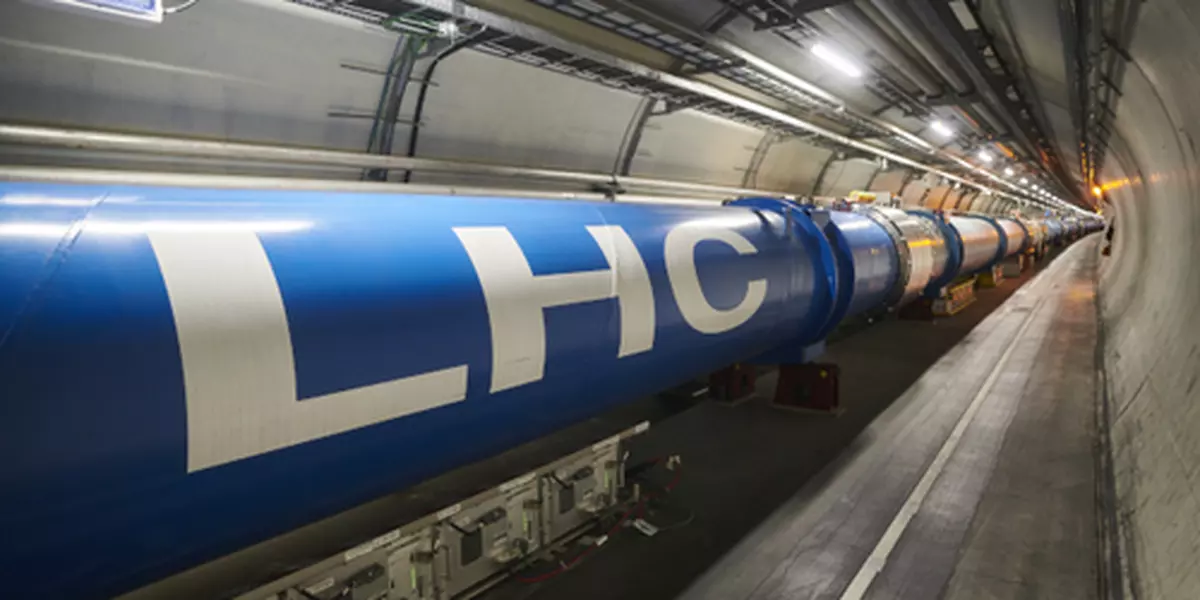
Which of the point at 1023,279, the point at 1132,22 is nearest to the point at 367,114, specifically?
the point at 1132,22

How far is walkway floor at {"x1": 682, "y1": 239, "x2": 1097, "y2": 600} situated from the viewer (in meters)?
3.93

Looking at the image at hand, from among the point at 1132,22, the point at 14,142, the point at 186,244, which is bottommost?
the point at 186,244

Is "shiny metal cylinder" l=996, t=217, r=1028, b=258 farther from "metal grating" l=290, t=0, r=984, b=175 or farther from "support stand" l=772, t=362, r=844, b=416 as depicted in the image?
"support stand" l=772, t=362, r=844, b=416

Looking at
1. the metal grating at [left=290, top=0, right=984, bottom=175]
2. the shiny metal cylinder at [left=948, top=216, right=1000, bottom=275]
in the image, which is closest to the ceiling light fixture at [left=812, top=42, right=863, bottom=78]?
the metal grating at [left=290, top=0, right=984, bottom=175]

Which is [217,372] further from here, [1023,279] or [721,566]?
[1023,279]

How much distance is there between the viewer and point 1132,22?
5543mm

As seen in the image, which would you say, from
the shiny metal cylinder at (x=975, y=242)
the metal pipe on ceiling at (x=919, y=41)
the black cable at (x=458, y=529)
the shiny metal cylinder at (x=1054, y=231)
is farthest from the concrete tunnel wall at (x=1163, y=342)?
the shiny metal cylinder at (x=1054, y=231)

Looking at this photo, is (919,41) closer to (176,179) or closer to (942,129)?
(942,129)

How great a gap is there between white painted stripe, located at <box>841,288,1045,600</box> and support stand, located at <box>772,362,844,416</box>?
121 cm

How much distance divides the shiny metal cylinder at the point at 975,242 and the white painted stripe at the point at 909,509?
5.47 metres

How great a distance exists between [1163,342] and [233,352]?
7874 millimetres

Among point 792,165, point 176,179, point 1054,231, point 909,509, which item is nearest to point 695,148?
point 792,165

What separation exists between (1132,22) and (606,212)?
17.6 feet

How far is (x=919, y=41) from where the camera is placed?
28.1 feet
